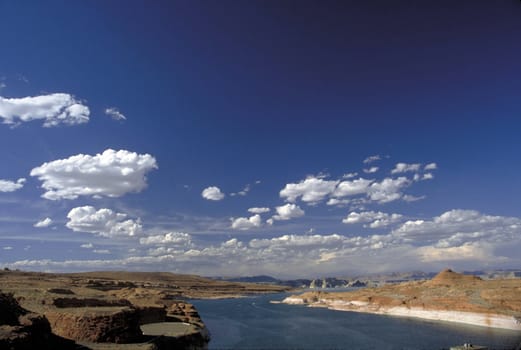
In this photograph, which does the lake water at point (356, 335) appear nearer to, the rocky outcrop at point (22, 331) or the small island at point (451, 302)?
the small island at point (451, 302)

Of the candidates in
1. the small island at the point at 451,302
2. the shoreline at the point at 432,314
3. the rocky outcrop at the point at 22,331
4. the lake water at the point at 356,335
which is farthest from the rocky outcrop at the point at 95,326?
the small island at the point at 451,302

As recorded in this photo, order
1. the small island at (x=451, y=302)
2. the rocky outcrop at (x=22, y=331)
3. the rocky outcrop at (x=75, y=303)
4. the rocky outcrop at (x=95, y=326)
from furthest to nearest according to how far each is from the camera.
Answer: the small island at (x=451, y=302) < the rocky outcrop at (x=75, y=303) < the rocky outcrop at (x=95, y=326) < the rocky outcrop at (x=22, y=331)

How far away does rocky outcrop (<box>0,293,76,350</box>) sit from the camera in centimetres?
1914

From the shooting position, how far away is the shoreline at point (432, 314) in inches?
2608

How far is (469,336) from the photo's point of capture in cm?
5850

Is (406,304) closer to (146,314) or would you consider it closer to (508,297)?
(508,297)

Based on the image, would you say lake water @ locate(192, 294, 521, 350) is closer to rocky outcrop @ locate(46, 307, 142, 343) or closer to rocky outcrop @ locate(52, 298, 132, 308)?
rocky outcrop @ locate(52, 298, 132, 308)

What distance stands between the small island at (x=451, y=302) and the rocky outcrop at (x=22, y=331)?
70376 mm

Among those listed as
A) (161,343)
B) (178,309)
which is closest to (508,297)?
(178,309)

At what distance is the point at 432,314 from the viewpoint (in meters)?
82.9

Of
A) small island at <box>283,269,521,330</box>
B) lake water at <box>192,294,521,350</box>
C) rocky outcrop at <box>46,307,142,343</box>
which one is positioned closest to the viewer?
rocky outcrop at <box>46,307,142,343</box>

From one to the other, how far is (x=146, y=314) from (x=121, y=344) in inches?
915

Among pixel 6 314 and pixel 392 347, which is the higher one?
pixel 6 314

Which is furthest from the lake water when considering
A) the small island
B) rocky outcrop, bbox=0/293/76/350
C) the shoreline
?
rocky outcrop, bbox=0/293/76/350
